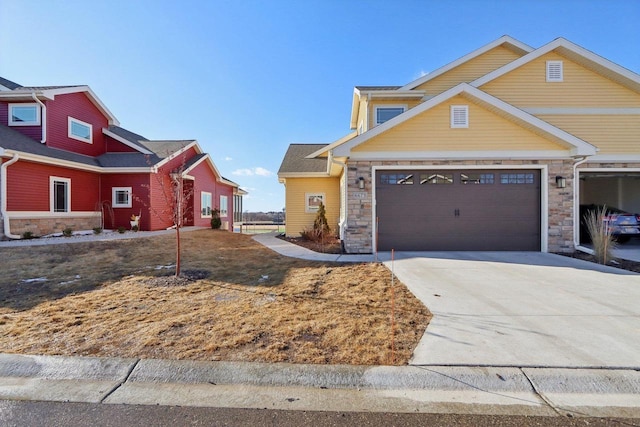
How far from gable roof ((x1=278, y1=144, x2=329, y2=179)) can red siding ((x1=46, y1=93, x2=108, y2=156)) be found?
10.2m

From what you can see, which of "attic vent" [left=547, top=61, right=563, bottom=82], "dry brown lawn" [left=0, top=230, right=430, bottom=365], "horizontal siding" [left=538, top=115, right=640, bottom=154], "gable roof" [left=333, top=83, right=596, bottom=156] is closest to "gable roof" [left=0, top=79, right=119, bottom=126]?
"dry brown lawn" [left=0, top=230, right=430, bottom=365]

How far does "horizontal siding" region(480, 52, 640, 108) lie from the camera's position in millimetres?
11305

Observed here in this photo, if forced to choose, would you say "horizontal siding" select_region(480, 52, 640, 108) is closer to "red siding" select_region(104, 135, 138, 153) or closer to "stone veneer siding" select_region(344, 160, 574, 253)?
"stone veneer siding" select_region(344, 160, 574, 253)

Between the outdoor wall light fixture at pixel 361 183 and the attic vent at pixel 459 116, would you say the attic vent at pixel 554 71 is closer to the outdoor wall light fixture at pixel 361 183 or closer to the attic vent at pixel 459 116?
the attic vent at pixel 459 116

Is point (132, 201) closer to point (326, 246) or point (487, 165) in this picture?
point (326, 246)

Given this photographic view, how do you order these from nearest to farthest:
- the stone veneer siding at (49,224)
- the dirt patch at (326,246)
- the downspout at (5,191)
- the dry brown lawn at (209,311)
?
the dry brown lawn at (209,311) < the dirt patch at (326,246) < the downspout at (5,191) < the stone veneer siding at (49,224)

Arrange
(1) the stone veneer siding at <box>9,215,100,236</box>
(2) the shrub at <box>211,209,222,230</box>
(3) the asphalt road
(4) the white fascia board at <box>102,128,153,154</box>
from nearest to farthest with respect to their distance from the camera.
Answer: (3) the asphalt road, (1) the stone veneer siding at <box>9,215,100,236</box>, (4) the white fascia board at <box>102,128,153,154</box>, (2) the shrub at <box>211,209,222,230</box>

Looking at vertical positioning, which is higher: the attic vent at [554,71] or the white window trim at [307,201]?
the attic vent at [554,71]

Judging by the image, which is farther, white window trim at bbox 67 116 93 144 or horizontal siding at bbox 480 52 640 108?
white window trim at bbox 67 116 93 144

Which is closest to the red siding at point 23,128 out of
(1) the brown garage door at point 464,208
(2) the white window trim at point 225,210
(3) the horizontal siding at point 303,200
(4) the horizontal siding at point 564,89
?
(2) the white window trim at point 225,210

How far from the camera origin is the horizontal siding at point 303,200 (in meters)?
14.8

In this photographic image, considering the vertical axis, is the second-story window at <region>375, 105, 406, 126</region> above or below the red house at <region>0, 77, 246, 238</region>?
above

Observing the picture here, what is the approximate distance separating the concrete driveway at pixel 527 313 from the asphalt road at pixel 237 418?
719 mm

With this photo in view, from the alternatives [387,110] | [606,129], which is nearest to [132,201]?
[387,110]
